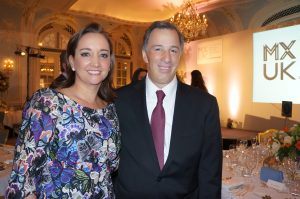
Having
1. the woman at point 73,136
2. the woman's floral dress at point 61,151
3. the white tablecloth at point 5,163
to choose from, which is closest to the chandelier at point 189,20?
the white tablecloth at point 5,163

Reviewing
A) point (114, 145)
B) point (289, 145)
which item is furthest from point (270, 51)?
point (114, 145)

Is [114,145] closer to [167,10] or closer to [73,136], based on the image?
[73,136]

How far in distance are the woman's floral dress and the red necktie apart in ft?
0.84

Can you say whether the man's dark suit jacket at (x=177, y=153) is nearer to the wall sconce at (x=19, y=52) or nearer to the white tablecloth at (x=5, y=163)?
the white tablecloth at (x=5, y=163)

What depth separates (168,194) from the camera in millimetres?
1698

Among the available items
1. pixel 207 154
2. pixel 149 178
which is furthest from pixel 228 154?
pixel 149 178

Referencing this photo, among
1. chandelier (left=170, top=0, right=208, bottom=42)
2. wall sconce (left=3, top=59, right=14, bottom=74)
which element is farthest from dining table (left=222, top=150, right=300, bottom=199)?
wall sconce (left=3, top=59, right=14, bottom=74)

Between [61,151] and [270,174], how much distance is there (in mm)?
1656

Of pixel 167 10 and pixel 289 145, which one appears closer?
pixel 289 145

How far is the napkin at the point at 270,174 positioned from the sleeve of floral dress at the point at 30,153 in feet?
5.64

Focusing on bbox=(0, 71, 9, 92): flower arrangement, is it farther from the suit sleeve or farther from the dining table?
the suit sleeve

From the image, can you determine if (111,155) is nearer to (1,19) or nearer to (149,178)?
(149,178)

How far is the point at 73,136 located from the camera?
1619 millimetres

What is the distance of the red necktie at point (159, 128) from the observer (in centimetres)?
172
